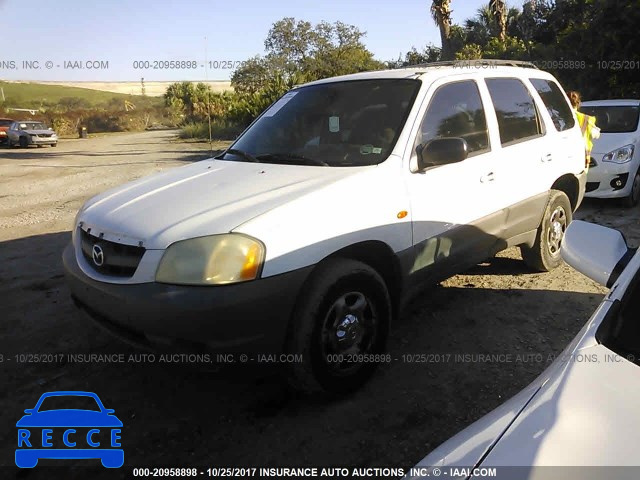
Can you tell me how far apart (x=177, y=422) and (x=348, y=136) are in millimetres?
2063

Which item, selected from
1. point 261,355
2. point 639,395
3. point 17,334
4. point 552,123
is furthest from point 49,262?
point 639,395

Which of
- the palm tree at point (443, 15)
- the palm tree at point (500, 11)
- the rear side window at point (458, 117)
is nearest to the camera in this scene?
the rear side window at point (458, 117)

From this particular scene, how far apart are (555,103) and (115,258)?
418cm

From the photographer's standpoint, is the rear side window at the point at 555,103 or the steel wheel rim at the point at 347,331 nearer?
the steel wheel rim at the point at 347,331

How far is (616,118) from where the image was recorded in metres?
7.86

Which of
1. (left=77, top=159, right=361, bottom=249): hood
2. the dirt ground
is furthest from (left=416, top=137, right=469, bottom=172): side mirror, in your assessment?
the dirt ground

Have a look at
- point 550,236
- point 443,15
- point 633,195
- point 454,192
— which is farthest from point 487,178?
point 443,15

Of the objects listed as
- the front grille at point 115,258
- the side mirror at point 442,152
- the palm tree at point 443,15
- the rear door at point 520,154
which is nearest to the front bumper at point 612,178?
the rear door at point 520,154

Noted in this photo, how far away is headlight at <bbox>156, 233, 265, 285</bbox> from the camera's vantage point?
2359mm

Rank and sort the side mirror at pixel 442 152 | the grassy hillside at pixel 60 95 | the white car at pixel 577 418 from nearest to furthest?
the white car at pixel 577 418 → the side mirror at pixel 442 152 → the grassy hillside at pixel 60 95

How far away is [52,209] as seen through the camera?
8.68 metres

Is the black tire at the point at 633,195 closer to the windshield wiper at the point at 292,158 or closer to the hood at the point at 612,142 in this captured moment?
the hood at the point at 612,142

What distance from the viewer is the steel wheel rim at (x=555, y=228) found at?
15.2 feet

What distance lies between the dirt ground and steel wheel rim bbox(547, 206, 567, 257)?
0.85 ft
